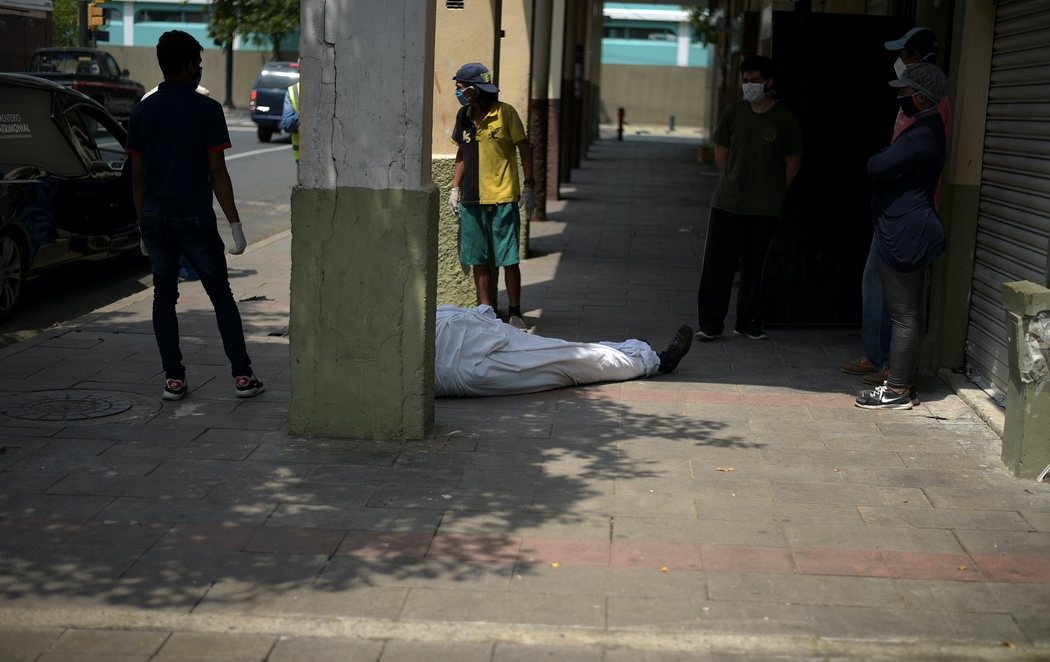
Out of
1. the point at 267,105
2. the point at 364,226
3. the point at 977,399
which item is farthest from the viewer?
the point at 267,105

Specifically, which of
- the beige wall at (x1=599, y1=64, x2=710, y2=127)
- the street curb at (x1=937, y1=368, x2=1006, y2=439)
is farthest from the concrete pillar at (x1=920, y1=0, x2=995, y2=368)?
the beige wall at (x1=599, y1=64, x2=710, y2=127)

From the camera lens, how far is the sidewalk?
164 inches

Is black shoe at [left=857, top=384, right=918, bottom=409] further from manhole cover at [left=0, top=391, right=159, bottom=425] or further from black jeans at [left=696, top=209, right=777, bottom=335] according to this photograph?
manhole cover at [left=0, top=391, right=159, bottom=425]

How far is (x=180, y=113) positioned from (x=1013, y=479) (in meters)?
4.40

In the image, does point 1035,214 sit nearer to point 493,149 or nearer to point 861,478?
point 861,478

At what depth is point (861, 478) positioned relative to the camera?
583 cm

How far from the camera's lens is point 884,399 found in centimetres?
706

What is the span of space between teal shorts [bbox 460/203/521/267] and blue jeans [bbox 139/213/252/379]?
233 cm

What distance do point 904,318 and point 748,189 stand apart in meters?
1.96

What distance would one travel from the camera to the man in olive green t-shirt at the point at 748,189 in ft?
28.2

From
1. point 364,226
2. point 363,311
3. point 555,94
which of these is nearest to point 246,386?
point 363,311

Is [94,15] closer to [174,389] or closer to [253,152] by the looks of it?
[253,152]

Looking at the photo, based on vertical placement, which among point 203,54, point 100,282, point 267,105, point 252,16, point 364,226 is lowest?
point 100,282

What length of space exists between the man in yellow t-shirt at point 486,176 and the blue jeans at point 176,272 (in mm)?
2347
